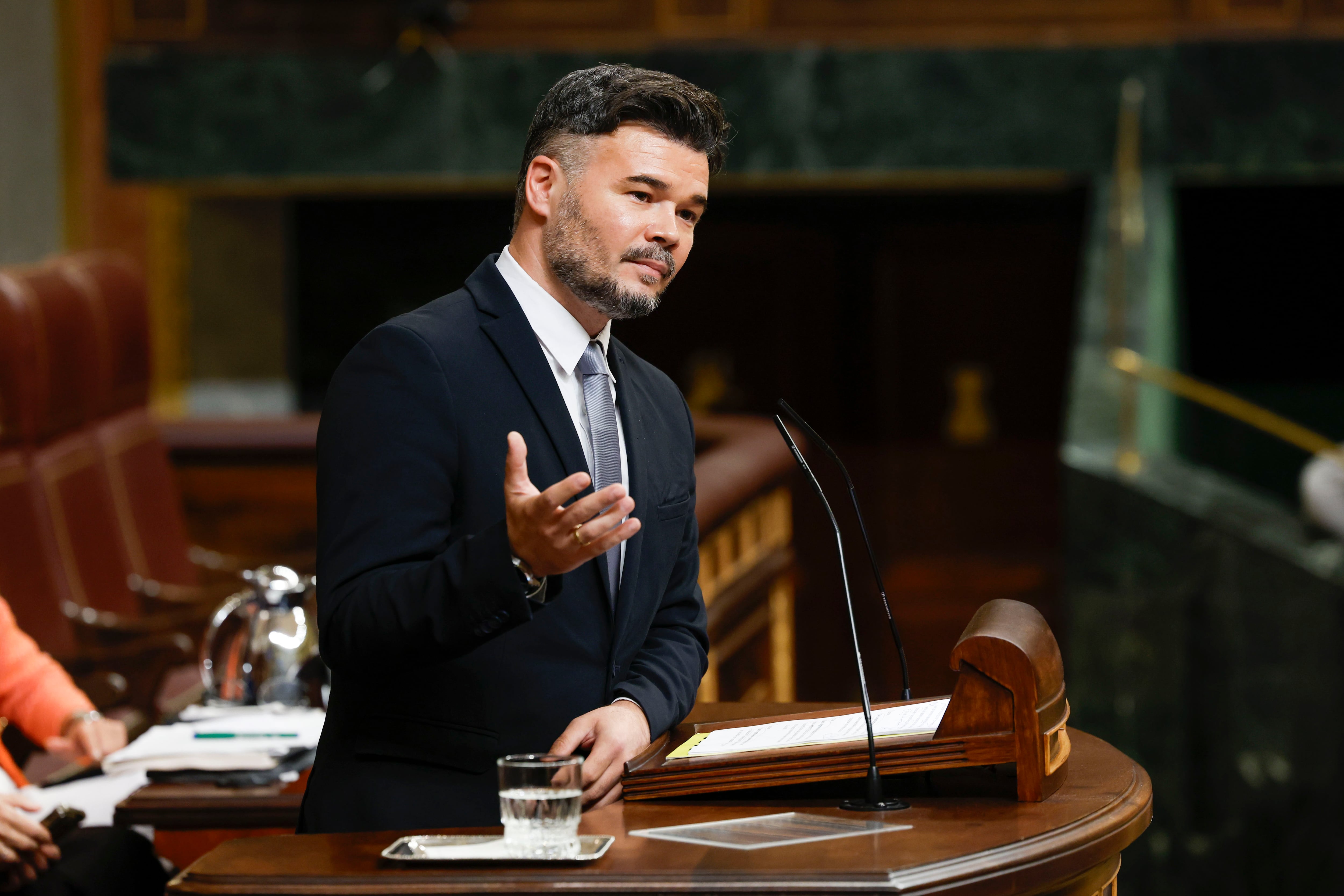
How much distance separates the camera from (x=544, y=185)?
5.47 feet

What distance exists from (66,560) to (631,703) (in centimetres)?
292

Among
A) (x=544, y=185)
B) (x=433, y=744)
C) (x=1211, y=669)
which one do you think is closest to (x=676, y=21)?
(x=1211, y=669)

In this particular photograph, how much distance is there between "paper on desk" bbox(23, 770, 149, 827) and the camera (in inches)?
94.1

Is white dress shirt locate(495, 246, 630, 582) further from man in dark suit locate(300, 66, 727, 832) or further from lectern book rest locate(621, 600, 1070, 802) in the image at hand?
lectern book rest locate(621, 600, 1070, 802)

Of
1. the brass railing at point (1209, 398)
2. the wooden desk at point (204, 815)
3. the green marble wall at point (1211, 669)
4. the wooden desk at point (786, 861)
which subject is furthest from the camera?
the brass railing at point (1209, 398)

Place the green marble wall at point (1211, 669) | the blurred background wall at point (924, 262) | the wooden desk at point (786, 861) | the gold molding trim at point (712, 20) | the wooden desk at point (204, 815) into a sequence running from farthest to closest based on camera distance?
the gold molding trim at point (712, 20), the blurred background wall at point (924, 262), the green marble wall at point (1211, 669), the wooden desk at point (204, 815), the wooden desk at point (786, 861)

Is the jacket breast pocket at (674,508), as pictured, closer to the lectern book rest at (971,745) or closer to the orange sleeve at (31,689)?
the lectern book rest at (971,745)

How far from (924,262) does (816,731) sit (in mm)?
7313

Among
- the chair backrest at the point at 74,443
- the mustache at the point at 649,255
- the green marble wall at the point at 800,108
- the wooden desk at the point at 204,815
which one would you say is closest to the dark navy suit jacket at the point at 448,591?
the mustache at the point at 649,255

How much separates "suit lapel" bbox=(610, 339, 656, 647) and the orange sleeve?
1.28 meters

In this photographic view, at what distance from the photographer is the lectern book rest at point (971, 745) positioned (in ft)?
4.68

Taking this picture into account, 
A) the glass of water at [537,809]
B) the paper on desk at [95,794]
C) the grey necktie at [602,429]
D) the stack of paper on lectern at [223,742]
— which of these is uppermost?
the grey necktie at [602,429]

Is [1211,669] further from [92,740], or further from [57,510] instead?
[92,740]

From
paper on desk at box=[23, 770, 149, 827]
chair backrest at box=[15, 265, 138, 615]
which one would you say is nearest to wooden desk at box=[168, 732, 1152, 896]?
paper on desk at box=[23, 770, 149, 827]
